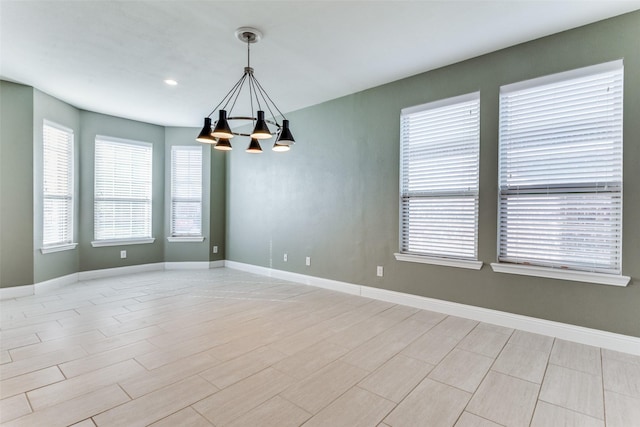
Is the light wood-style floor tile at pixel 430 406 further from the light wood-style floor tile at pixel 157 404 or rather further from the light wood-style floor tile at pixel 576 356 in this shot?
the light wood-style floor tile at pixel 157 404

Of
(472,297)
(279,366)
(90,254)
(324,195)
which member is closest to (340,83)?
(324,195)

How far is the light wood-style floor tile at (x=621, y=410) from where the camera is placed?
173 centimetres

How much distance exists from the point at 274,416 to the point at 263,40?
306cm

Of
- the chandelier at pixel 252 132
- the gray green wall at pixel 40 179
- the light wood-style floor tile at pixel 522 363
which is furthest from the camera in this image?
the gray green wall at pixel 40 179

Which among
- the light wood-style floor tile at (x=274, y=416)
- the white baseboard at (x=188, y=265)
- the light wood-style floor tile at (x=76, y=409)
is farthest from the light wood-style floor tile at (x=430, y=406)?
the white baseboard at (x=188, y=265)

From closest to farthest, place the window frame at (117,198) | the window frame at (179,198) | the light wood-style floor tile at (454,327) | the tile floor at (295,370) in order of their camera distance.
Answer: the tile floor at (295,370), the light wood-style floor tile at (454,327), the window frame at (117,198), the window frame at (179,198)

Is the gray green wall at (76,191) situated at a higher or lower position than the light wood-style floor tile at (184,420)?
higher

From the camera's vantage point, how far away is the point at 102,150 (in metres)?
5.32

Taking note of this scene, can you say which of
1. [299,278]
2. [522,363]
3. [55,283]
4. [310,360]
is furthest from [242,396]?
[55,283]

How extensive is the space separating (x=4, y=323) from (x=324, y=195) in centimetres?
387

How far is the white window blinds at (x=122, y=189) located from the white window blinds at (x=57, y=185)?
413mm

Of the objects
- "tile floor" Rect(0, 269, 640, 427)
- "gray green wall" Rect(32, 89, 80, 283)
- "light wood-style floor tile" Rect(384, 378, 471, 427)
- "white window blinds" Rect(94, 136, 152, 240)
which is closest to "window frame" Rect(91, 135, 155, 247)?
"white window blinds" Rect(94, 136, 152, 240)

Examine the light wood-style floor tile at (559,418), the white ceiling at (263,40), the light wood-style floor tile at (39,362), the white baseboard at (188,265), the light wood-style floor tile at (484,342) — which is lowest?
the light wood-style floor tile at (39,362)

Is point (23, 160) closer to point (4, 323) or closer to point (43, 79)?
point (43, 79)
